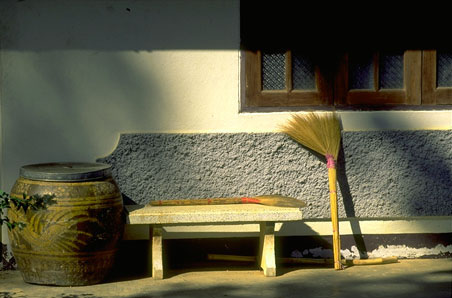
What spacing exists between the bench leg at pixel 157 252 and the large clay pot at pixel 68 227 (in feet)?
0.88

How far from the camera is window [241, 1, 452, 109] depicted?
277 inches

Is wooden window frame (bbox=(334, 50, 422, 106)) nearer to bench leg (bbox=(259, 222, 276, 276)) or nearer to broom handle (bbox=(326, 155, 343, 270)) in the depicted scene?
broom handle (bbox=(326, 155, 343, 270))

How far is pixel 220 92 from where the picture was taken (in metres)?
7.02

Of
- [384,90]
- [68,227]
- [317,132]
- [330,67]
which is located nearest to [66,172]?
[68,227]

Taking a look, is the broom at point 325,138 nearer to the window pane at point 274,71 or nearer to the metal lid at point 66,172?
the window pane at point 274,71

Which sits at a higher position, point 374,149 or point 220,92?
point 220,92

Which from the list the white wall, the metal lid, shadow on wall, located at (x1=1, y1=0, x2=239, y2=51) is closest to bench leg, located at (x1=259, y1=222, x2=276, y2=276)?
the white wall

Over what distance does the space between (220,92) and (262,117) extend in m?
0.37

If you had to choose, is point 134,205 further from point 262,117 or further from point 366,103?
point 366,103

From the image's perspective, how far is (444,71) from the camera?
284 inches

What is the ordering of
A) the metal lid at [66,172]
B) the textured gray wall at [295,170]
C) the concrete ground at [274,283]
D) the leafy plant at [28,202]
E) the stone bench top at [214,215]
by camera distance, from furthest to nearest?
the textured gray wall at [295,170]
the stone bench top at [214,215]
the metal lid at [66,172]
the concrete ground at [274,283]
the leafy plant at [28,202]

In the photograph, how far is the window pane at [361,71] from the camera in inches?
280

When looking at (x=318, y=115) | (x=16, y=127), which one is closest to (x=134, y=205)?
(x=16, y=127)

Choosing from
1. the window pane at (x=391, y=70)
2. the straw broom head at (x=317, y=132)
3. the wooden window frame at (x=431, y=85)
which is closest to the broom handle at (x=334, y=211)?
the straw broom head at (x=317, y=132)
